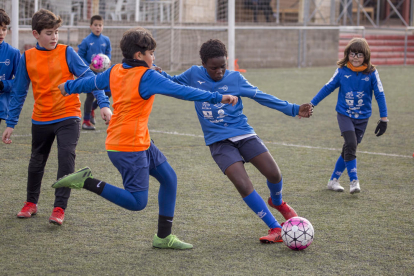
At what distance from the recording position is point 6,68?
519cm

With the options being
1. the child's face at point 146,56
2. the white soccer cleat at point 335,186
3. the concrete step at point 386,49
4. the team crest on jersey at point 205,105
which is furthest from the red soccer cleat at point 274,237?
the concrete step at point 386,49

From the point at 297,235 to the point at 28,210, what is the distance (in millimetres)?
2400

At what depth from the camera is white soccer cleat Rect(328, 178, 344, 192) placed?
18.6 feet

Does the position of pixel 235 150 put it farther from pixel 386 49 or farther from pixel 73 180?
pixel 386 49

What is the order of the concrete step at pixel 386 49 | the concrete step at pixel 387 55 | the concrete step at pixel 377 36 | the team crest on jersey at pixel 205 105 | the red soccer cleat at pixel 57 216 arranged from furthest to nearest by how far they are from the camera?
the concrete step at pixel 377 36 → the concrete step at pixel 386 49 → the concrete step at pixel 387 55 → the red soccer cleat at pixel 57 216 → the team crest on jersey at pixel 205 105

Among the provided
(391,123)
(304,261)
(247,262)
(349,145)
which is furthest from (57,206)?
(391,123)

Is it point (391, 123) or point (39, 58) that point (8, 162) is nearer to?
point (39, 58)

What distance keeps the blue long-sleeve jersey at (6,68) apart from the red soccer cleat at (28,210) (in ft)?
3.26

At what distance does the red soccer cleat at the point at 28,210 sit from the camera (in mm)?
4645

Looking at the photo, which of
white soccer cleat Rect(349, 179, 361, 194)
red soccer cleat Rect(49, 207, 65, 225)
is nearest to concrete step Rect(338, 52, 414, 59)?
white soccer cleat Rect(349, 179, 361, 194)

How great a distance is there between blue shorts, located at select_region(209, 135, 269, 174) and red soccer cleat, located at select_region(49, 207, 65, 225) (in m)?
1.40

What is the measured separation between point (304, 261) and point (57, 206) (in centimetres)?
214

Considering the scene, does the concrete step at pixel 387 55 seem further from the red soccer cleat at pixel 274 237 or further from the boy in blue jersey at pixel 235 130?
the red soccer cleat at pixel 274 237

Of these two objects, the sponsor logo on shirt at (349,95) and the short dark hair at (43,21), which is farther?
the sponsor logo on shirt at (349,95)
